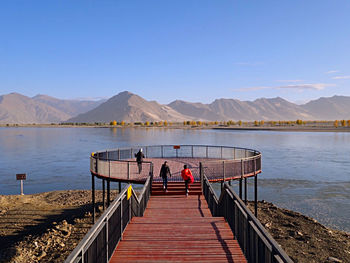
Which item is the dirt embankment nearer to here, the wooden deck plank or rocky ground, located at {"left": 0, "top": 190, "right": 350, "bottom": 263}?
rocky ground, located at {"left": 0, "top": 190, "right": 350, "bottom": 263}

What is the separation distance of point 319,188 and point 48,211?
2810cm

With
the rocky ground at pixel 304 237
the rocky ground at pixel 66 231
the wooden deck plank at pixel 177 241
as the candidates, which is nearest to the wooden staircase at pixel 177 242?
the wooden deck plank at pixel 177 241

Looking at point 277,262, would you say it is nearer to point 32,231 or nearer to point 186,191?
point 186,191

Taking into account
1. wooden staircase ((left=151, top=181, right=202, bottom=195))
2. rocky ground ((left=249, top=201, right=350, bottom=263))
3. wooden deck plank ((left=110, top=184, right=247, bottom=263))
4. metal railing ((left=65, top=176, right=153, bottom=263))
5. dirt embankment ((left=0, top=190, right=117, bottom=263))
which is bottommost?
rocky ground ((left=249, top=201, right=350, bottom=263))

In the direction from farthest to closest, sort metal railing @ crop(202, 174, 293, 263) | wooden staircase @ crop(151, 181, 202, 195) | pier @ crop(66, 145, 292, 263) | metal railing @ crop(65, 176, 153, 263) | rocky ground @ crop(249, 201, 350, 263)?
rocky ground @ crop(249, 201, 350, 263) → wooden staircase @ crop(151, 181, 202, 195) → pier @ crop(66, 145, 292, 263) → metal railing @ crop(65, 176, 153, 263) → metal railing @ crop(202, 174, 293, 263)

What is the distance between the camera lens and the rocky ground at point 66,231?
15.8 metres

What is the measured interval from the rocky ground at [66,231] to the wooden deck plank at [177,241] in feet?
26.7

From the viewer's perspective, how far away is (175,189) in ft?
52.7

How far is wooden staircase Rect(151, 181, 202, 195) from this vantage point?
1578 centimetres

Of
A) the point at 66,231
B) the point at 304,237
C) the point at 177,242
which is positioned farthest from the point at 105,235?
the point at 304,237

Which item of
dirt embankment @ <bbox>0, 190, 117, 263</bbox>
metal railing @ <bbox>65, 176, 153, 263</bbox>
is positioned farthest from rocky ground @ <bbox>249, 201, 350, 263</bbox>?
dirt embankment @ <bbox>0, 190, 117, 263</bbox>

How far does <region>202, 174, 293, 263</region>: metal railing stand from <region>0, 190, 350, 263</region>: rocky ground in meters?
9.62

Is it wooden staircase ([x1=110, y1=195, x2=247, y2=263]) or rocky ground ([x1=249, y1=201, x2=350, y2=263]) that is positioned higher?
wooden staircase ([x1=110, y1=195, x2=247, y2=263])

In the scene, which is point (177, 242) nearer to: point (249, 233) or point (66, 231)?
point (249, 233)
